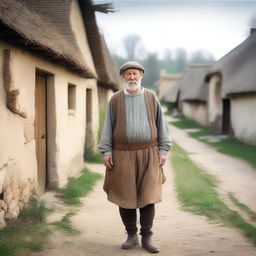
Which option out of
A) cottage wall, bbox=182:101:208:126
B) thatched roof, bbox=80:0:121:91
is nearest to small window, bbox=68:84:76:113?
thatched roof, bbox=80:0:121:91

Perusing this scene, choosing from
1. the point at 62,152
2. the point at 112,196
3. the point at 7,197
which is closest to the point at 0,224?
the point at 7,197

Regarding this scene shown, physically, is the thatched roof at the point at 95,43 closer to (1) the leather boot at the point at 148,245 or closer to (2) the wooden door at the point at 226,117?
(1) the leather boot at the point at 148,245

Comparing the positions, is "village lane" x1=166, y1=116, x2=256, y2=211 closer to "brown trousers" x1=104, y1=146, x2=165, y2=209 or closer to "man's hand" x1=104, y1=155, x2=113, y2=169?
"brown trousers" x1=104, y1=146, x2=165, y2=209

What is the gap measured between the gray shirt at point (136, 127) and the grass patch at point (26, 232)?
1131 mm

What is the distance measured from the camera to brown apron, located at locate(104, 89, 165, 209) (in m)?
4.03

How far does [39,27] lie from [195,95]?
18.8m

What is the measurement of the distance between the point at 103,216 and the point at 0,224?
1.86 meters

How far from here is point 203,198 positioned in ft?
23.0

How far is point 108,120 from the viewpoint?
4211 mm

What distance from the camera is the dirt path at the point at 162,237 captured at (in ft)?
13.3

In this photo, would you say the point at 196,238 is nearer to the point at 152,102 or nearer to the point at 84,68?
the point at 152,102

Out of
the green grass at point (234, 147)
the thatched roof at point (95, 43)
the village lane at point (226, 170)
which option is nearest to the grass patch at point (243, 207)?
the village lane at point (226, 170)

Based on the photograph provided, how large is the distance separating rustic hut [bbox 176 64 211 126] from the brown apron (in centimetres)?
1874

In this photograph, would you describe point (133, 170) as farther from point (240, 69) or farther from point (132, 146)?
point (240, 69)
